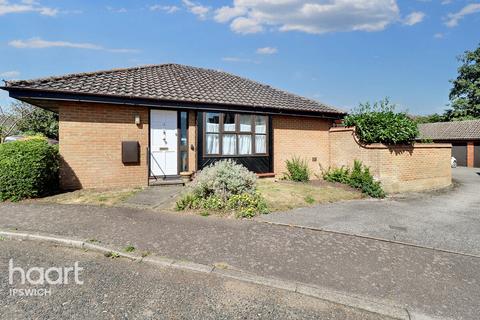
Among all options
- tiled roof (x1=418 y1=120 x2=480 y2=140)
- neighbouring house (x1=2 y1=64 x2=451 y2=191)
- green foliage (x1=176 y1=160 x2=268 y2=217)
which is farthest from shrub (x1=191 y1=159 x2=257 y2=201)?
tiled roof (x1=418 y1=120 x2=480 y2=140)

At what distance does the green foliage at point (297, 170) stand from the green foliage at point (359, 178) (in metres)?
0.97

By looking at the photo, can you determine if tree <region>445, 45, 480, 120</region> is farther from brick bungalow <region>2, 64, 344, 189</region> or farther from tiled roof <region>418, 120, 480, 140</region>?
brick bungalow <region>2, 64, 344, 189</region>

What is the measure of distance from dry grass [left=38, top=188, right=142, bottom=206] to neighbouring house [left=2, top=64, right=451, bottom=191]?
573 millimetres

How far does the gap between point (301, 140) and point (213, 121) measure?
390 cm

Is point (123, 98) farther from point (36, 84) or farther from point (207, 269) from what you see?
point (207, 269)

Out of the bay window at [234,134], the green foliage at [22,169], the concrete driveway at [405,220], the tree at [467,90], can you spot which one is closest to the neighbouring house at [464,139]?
the tree at [467,90]

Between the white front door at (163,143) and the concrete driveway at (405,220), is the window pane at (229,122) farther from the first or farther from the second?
the concrete driveway at (405,220)

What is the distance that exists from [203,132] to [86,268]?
6847 mm

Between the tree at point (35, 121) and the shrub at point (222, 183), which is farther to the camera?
the tree at point (35, 121)

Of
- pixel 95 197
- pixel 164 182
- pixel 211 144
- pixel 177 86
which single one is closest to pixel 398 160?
pixel 211 144

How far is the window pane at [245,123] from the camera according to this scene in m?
11.1

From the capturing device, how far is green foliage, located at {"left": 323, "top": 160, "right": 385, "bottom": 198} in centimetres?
1006

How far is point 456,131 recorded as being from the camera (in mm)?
30641

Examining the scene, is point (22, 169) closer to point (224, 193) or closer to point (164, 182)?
point (164, 182)
